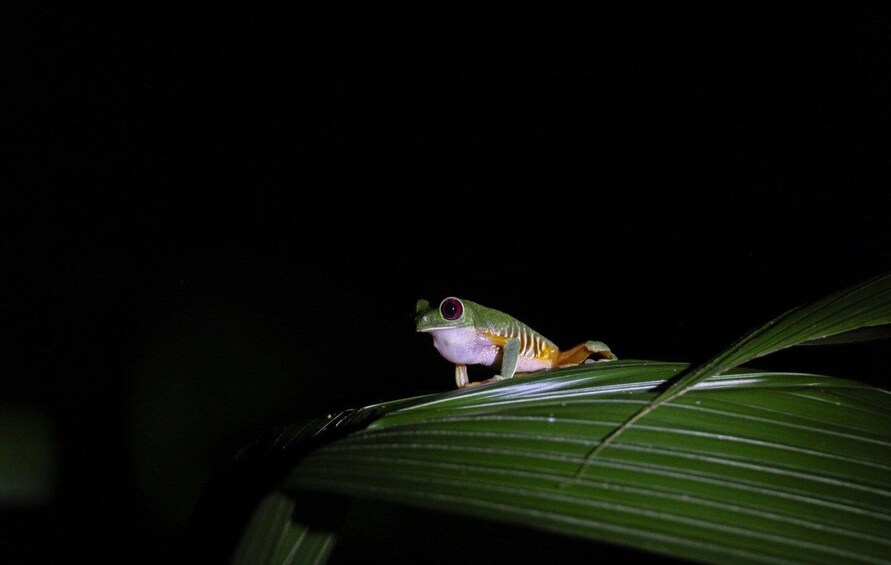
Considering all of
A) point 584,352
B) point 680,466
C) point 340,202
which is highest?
point 340,202

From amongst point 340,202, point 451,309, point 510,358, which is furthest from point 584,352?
point 340,202

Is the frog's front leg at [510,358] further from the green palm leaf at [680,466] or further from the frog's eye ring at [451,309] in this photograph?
the green palm leaf at [680,466]

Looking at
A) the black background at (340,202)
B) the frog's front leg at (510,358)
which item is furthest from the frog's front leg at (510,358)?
the black background at (340,202)

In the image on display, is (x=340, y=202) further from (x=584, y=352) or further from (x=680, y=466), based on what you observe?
(x=680, y=466)

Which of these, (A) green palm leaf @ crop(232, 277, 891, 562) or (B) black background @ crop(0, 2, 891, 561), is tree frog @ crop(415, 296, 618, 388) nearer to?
(A) green palm leaf @ crop(232, 277, 891, 562)

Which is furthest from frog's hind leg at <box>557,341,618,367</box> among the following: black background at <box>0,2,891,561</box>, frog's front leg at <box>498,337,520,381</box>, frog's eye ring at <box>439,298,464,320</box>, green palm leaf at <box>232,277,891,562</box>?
black background at <box>0,2,891,561</box>

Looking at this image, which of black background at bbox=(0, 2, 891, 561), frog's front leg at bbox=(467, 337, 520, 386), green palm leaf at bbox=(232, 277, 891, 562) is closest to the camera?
green palm leaf at bbox=(232, 277, 891, 562)
